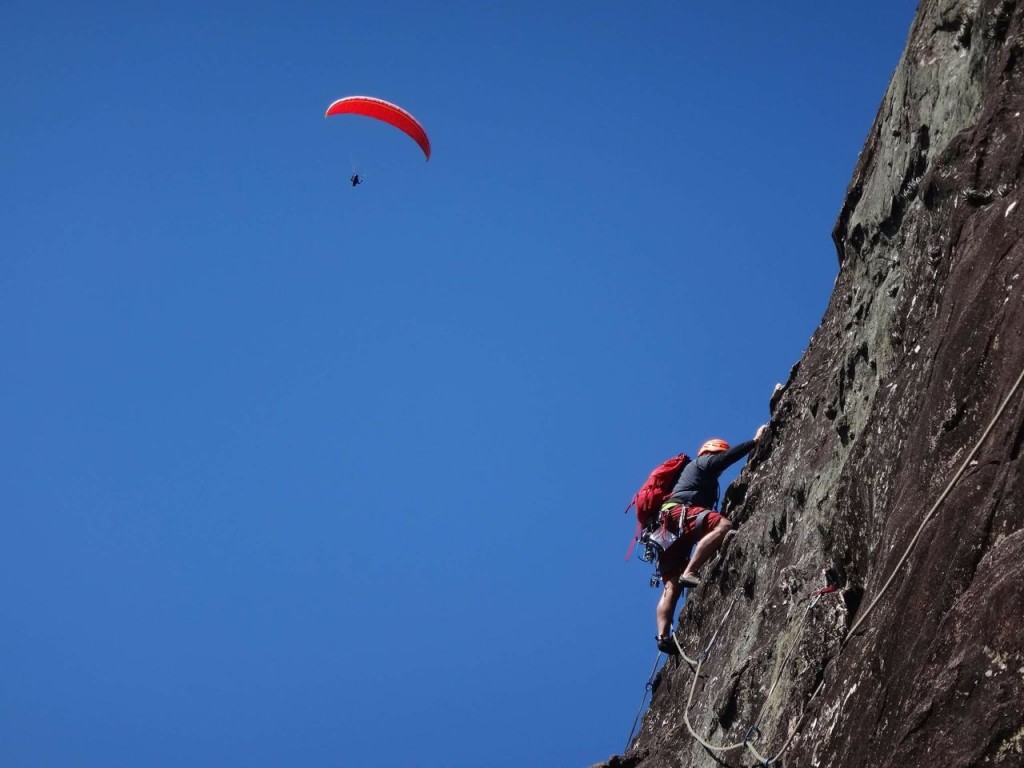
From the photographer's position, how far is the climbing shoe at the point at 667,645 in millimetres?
20203

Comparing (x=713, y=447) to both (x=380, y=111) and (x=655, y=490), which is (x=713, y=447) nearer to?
(x=655, y=490)

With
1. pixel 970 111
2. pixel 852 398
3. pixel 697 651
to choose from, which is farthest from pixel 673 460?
pixel 970 111

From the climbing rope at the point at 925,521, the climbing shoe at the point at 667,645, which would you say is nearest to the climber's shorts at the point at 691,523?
the climbing shoe at the point at 667,645

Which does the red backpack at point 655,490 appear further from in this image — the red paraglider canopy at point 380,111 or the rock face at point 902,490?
the red paraglider canopy at point 380,111

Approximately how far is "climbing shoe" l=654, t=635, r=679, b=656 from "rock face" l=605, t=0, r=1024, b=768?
26 centimetres

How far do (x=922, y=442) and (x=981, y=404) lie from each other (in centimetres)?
108

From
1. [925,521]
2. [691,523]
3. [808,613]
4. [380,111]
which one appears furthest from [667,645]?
[380,111]

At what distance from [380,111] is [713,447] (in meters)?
32.7

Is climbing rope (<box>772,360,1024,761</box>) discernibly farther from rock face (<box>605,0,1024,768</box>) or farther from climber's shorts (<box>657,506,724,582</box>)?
climber's shorts (<box>657,506,724,582</box>)

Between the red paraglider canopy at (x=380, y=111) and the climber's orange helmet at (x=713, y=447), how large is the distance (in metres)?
31.4

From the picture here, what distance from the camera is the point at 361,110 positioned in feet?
159

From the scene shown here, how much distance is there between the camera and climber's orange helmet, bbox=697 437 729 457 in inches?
805

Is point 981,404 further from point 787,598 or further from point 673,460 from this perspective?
point 673,460

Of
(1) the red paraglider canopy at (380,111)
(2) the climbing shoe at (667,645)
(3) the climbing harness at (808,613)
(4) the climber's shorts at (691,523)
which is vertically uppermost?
(1) the red paraglider canopy at (380,111)
